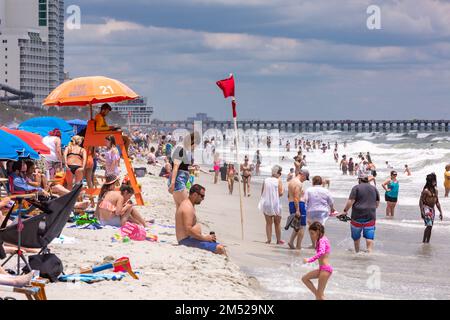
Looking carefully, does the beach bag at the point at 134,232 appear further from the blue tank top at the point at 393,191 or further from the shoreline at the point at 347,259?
the blue tank top at the point at 393,191

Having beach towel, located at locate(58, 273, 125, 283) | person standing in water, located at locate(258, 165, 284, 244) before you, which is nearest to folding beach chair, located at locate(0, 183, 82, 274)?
beach towel, located at locate(58, 273, 125, 283)

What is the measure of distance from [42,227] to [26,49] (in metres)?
186

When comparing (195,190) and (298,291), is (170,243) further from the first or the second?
(298,291)

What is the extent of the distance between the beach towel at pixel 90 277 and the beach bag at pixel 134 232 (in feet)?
8.05

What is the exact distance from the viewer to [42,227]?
6.81 m

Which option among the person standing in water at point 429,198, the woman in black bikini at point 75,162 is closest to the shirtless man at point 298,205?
the person standing in water at point 429,198

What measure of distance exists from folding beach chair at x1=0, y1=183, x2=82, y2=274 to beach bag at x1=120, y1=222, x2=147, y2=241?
112 inches

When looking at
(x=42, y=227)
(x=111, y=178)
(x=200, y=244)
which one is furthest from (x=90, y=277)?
(x=111, y=178)

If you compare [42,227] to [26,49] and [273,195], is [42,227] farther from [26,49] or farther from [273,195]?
[26,49]

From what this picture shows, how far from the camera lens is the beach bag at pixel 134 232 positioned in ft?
32.1
